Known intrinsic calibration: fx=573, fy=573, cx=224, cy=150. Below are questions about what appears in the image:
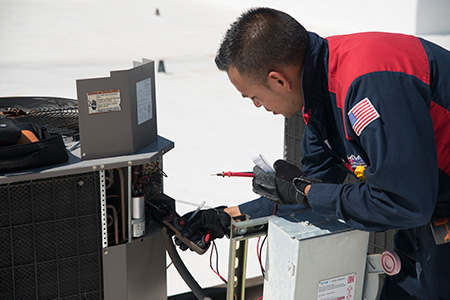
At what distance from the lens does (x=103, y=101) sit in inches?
81.7

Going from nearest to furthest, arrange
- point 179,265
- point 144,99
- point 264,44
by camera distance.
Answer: point 264,44 < point 144,99 < point 179,265

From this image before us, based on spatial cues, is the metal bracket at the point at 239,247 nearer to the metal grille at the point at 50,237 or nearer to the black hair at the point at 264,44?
the black hair at the point at 264,44

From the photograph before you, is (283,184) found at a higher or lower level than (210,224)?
higher

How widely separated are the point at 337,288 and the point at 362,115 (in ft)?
2.03

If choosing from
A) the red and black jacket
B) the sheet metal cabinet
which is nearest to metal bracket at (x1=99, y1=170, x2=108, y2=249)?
the sheet metal cabinet

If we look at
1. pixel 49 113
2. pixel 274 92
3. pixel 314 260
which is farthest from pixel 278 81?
pixel 49 113

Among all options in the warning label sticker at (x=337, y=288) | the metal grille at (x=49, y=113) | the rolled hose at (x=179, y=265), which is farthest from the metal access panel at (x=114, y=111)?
the warning label sticker at (x=337, y=288)

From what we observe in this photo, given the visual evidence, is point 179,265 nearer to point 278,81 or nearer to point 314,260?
point 314,260

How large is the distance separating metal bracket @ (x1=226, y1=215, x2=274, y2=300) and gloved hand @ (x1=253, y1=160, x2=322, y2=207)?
8 centimetres

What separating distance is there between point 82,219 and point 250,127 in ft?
13.5

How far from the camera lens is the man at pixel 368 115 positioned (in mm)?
1459

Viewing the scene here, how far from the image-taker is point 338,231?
175cm

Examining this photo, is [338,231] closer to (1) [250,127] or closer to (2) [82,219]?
(2) [82,219]

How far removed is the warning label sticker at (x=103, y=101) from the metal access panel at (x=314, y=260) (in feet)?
2.44
